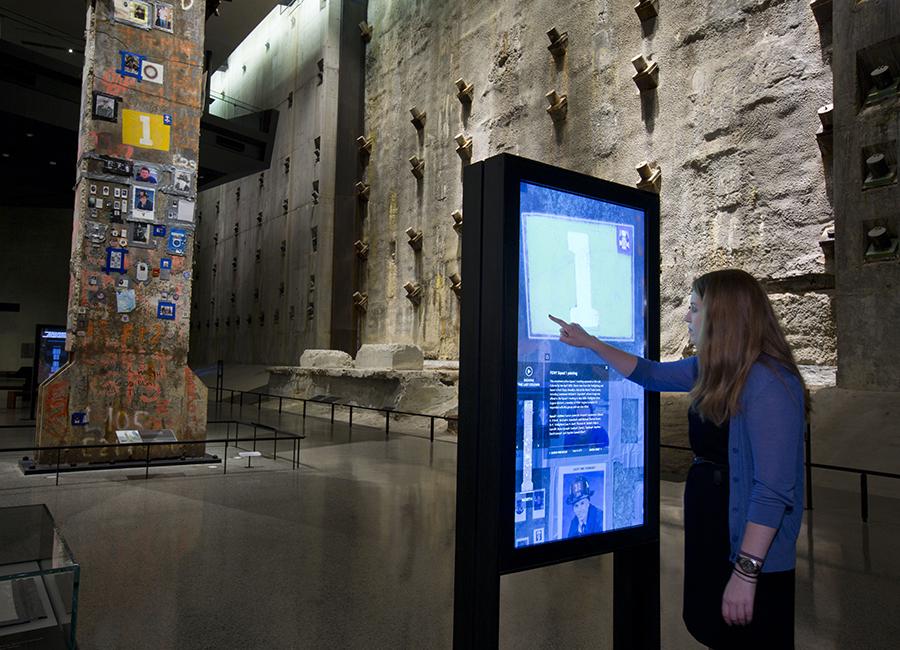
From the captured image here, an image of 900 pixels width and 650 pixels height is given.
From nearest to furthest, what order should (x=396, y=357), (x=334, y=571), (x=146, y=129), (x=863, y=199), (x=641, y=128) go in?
(x=334, y=571) → (x=863, y=199) → (x=146, y=129) → (x=641, y=128) → (x=396, y=357)

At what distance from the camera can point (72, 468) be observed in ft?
24.7

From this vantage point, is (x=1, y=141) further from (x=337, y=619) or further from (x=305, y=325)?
(x=337, y=619)

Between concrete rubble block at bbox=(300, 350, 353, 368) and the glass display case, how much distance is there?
15.3m

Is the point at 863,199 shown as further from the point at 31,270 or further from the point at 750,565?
the point at 31,270

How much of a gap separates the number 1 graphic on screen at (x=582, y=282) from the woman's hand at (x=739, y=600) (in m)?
0.89

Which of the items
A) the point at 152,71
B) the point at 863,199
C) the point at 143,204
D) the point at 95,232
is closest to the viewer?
the point at 863,199

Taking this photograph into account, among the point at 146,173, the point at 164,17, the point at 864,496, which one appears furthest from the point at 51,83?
the point at 864,496

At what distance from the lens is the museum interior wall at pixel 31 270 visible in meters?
29.7

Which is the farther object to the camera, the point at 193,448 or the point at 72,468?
the point at 193,448

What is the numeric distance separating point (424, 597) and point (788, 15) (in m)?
9.62

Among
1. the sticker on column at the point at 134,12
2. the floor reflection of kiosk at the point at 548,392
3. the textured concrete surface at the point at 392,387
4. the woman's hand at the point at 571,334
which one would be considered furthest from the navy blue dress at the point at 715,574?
the textured concrete surface at the point at 392,387

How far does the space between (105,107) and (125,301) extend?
7.73 feet

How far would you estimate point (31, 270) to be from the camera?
99.7 ft

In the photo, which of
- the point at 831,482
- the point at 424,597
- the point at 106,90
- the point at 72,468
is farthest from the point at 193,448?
the point at 831,482
